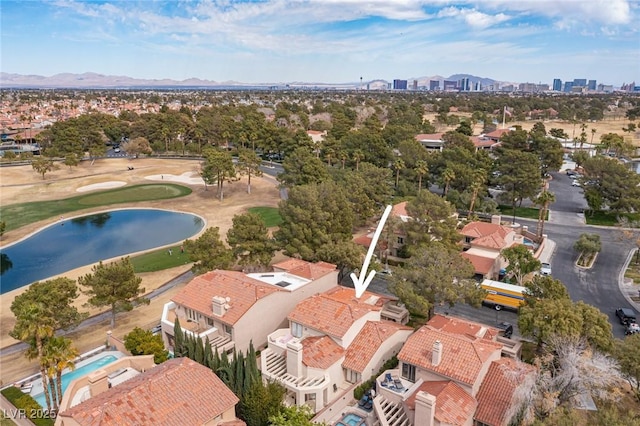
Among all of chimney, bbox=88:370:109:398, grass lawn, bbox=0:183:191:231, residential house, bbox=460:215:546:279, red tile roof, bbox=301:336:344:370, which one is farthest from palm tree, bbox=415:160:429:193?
chimney, bbox=88:370:109:398

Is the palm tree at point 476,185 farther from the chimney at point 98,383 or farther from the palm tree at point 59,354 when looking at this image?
the palm tree at point 59,354

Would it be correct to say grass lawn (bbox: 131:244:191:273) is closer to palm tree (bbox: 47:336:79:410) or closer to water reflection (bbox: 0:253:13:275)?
water reflection (bbox: 0:253:13:275)

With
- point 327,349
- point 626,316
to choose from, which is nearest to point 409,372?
point 327,349

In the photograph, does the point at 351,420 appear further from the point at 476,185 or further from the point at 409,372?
the point at 476,185

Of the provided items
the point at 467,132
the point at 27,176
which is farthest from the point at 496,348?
the point at 27,176

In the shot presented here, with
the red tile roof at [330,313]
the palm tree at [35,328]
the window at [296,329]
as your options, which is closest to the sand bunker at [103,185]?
the palm tree at [35,328]

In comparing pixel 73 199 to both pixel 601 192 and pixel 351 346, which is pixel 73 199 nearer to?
pixel 351 346
